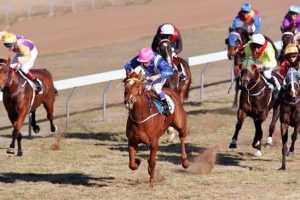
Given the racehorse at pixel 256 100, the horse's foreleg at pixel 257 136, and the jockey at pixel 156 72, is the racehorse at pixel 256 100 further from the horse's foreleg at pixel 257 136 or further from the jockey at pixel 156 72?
the jockey at pixel 156 72

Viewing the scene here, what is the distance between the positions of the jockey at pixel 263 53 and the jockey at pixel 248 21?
3.66 meters

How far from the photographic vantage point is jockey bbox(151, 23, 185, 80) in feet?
57.0

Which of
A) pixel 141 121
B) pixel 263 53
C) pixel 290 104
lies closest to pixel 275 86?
pixel 263 53

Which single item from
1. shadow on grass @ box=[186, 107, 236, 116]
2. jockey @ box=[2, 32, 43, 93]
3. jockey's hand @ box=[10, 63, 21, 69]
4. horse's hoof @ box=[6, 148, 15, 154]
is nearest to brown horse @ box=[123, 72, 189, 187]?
horse's hoof @ box=[6, 148, 15, 154]

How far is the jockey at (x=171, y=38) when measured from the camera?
1738 cm

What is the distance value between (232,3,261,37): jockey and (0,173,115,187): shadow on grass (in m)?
7.00

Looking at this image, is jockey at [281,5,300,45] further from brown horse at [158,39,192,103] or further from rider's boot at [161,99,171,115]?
rider's boot at [161,99,171,115]

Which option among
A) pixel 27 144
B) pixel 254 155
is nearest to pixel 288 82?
pixel 254 155

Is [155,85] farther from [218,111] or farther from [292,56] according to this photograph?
[218,111]

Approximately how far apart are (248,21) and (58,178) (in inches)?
300

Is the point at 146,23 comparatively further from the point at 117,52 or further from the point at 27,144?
the point at 27,144

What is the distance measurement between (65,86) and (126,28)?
1804cm

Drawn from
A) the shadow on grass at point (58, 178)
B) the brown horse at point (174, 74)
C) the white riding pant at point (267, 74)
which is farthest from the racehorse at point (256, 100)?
the shadow on grass at point (58, 178)

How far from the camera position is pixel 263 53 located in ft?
55.0
